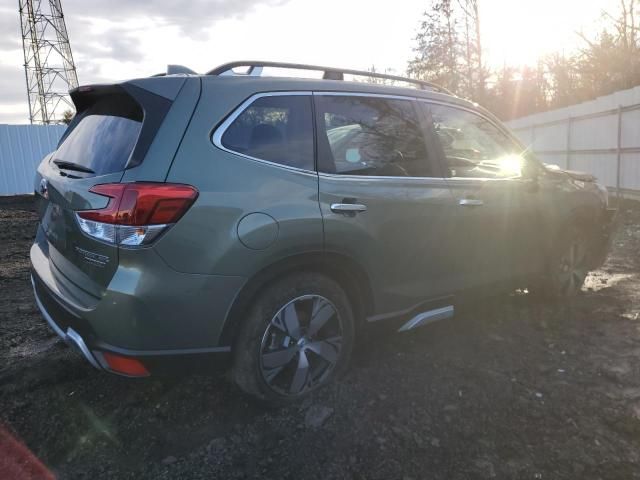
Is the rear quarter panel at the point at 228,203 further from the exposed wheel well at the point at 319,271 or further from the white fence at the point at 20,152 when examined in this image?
the white fence at the point at 20,152

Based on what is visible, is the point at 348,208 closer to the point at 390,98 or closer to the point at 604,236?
the point at 390,98

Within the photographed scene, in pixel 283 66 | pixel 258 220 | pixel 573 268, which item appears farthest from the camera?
pixel 573 268

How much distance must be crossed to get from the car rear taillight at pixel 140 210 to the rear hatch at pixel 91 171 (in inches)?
1.9

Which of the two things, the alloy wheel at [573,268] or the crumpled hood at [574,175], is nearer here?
the crumpled hood at [574,175]

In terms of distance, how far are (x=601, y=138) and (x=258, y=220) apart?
36.6ft

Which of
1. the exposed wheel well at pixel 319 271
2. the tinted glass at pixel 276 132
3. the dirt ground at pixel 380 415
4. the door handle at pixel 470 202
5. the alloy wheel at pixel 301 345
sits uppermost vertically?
the tinted glass at pixel 276 132

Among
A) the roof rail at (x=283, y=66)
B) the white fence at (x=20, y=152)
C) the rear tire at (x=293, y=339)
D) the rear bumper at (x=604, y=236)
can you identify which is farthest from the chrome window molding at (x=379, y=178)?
the white fence at (x=20, y=152)

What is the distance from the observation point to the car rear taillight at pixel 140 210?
2.20 m

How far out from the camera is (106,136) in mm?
2621

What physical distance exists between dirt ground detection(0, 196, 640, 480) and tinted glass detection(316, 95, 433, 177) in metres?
1.32

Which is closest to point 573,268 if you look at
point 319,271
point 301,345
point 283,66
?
point 319,271

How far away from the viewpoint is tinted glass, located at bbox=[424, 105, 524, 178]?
3525 millimetres

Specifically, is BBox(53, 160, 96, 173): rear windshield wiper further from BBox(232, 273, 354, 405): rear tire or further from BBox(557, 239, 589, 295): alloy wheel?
BBox(557, 239, 589, 295): alloy wheel

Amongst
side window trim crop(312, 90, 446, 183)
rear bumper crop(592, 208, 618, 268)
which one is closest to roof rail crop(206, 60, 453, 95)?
side window trim crop(312, 90, 446, 183)
